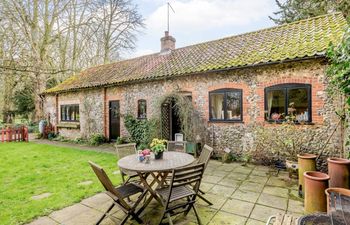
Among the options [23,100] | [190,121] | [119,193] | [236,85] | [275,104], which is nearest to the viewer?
[119,193]

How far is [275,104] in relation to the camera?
22.1ft

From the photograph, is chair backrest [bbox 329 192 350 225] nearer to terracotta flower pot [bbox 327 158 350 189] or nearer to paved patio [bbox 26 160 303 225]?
paved patio [bbox 26 160 303 225]

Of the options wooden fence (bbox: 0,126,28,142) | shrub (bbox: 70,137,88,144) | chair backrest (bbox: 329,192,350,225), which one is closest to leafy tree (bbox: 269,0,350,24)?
chair backrest (bbox: 329,192,350,225)

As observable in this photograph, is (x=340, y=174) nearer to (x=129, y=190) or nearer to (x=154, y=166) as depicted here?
(x=154, y=166)

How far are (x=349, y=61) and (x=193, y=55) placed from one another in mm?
7870

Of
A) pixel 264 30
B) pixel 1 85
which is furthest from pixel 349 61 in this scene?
pixel 1 85

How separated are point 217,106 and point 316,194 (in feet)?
16.1

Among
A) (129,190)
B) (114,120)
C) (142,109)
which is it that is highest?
(142,109)

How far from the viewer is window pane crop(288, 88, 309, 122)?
6211 millimetres

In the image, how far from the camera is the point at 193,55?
33.6 ft

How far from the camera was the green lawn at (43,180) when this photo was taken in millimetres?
3881

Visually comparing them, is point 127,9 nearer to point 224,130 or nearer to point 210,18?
point 210,18

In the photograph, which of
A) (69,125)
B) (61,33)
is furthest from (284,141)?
(61,33)

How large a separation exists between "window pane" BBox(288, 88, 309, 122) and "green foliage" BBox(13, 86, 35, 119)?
2373cm
